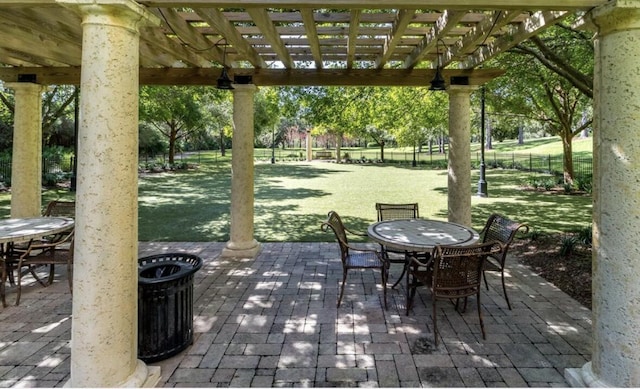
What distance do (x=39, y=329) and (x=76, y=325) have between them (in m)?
1.76

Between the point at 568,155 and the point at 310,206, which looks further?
the point at 568,155

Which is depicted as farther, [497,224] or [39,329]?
[497,224]

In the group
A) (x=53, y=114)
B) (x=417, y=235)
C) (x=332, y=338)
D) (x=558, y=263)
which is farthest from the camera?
(x=53, y=114)

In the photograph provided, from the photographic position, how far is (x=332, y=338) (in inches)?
141

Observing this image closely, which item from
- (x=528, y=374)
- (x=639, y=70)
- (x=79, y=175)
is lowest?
(x=528, y=374)

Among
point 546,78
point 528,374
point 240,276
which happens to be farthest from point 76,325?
point 546,78

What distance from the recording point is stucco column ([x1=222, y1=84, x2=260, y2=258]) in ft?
21.2

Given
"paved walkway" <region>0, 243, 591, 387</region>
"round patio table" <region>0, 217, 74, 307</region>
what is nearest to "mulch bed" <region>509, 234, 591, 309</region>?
"paved walkway" <region>0, 243, 591, 387</region>

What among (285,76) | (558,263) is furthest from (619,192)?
(285,76)

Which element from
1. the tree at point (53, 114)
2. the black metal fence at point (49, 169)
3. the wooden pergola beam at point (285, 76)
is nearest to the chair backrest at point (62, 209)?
the wooden pergola beam at point (285, 76)

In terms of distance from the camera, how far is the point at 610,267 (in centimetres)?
255

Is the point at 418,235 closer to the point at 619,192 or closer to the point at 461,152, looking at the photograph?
the point at 619,192

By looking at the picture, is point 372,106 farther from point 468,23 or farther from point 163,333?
point 163,333

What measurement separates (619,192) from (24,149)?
323 inches
